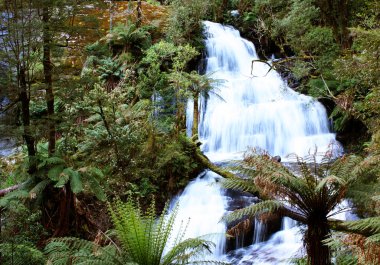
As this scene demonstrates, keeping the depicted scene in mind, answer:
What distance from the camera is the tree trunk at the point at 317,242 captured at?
4.03m

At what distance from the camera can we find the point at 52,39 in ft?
18.1

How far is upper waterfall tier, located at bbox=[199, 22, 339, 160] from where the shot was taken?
11.8 meters

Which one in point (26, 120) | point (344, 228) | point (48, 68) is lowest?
point (344, 228)

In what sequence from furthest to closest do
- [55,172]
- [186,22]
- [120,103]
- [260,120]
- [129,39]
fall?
[186,22] < [129,39] < [260,120] < [120,103] < [55,172]

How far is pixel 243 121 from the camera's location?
12.5 meters

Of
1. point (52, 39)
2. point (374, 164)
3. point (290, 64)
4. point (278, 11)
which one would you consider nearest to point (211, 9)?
point (278, 11)

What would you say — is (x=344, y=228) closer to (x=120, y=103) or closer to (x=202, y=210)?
(x=202, y=210)

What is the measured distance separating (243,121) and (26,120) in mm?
8317

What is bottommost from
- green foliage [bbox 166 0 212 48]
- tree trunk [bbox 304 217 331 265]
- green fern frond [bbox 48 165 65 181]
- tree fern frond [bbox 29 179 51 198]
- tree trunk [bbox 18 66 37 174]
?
tree trunk [bbox 304 217 331 265]

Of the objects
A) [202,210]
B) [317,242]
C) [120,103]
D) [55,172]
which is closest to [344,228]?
[317,242]

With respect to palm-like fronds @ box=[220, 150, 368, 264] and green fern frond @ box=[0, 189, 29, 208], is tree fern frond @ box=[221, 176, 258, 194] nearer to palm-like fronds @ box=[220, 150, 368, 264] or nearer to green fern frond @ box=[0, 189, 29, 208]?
palm-like fronds @ box=[220, 150, 368, 264]

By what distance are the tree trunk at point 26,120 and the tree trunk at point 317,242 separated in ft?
13.1

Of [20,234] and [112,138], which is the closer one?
[20,234]

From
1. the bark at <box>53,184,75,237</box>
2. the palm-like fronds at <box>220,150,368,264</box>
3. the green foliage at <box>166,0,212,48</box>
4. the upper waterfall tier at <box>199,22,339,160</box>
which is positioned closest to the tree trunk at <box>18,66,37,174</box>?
the bark at <box>53,184,75,237</box>
